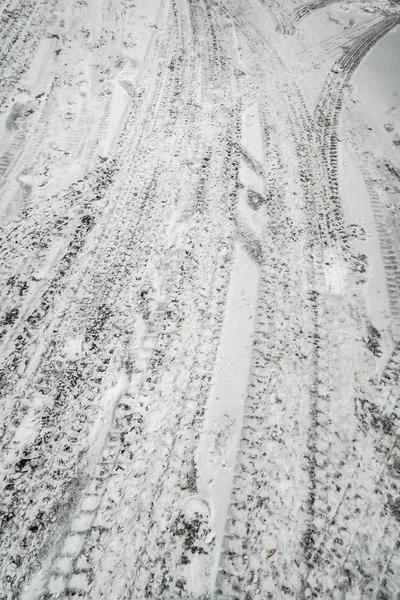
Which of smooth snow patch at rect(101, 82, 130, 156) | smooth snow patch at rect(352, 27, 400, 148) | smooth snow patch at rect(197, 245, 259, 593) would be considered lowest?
smooth snow patch at rect(197, 245, 259, 593)

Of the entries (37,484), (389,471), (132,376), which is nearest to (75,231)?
(132,376)

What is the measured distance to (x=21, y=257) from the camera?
2.56m

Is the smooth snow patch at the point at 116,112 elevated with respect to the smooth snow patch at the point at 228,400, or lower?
elevated

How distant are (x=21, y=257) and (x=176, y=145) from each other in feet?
6.68

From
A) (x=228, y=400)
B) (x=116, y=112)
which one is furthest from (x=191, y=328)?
(x=116, y=112)

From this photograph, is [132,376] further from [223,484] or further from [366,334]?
[366,334]

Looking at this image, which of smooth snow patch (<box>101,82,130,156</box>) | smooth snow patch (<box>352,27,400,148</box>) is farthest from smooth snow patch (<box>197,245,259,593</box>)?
smooth snow patch (<box>352,27,400,148</box>)

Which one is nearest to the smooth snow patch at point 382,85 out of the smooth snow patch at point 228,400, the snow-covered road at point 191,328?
the snow-covered road at point 191,328

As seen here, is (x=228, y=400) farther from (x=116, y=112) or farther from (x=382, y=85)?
(x=382, y=85)

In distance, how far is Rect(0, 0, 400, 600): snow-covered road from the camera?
5.40 feet

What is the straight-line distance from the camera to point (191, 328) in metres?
2.34

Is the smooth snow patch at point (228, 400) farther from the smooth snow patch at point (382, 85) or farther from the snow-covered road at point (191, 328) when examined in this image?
the smooth snow patch at point (382, 85)

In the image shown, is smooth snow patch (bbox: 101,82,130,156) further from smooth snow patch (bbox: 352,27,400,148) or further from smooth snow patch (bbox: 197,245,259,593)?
smooth snow patch (bbox: 352,27,400,148)

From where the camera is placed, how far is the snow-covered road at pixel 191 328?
1.64 metres
